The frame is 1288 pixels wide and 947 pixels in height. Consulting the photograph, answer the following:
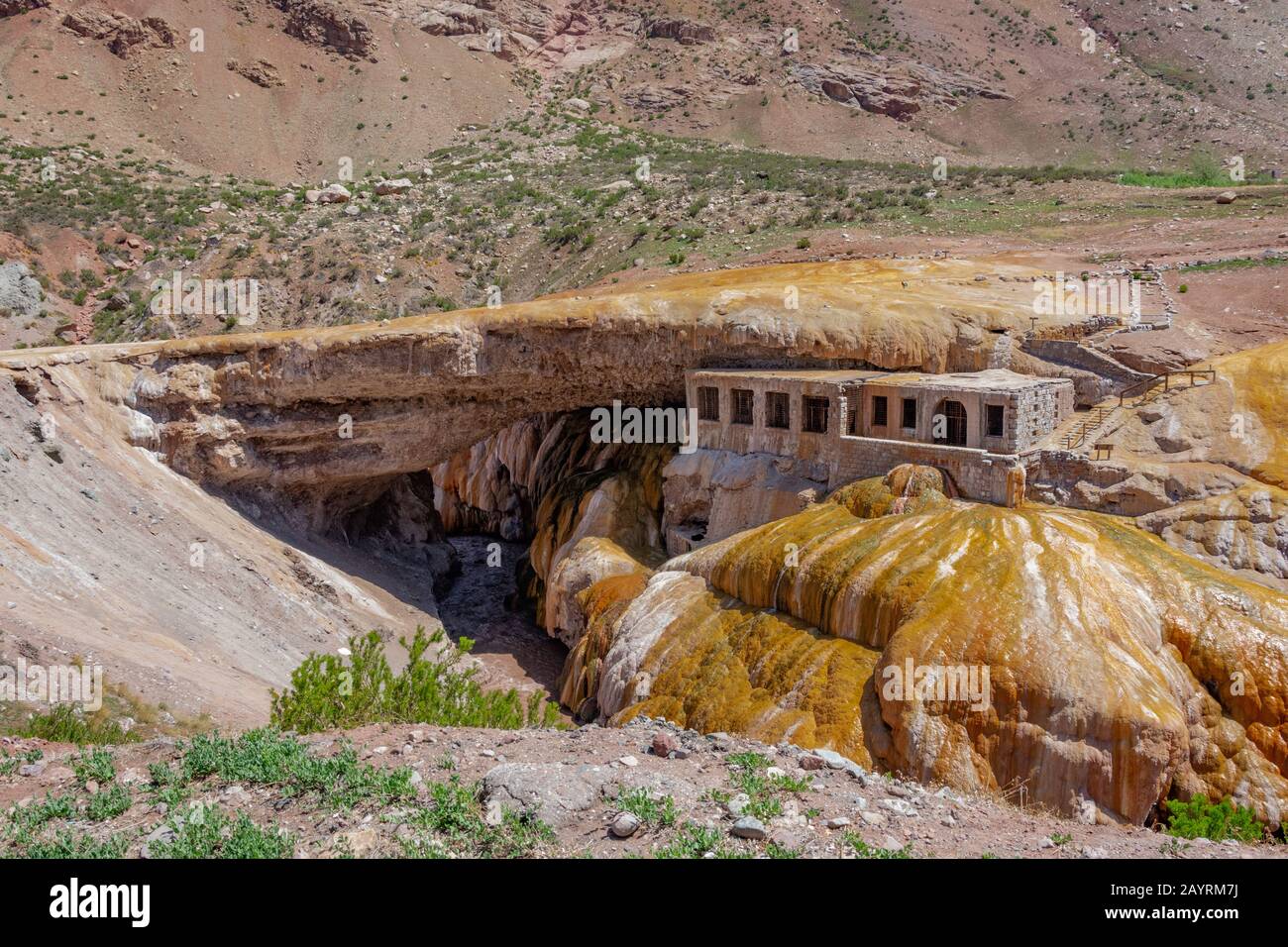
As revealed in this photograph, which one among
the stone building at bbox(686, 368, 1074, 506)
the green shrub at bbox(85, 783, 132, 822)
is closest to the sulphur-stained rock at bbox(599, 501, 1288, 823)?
the stone building at bbox(686, 368, 1074, 506)

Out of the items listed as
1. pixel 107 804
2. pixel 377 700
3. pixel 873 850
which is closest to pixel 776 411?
pixel 377 700

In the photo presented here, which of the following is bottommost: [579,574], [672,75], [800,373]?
[579,574]

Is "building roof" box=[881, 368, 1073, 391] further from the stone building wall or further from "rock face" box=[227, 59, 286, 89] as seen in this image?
"rock face" box=[227, 59, 286, 89]

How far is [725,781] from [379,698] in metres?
6.06

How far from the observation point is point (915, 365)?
2591cm

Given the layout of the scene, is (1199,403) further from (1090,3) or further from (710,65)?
(1090,3)

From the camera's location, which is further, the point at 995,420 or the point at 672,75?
the point at 672,75

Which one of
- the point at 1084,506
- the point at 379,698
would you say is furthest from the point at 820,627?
the point at 379,698

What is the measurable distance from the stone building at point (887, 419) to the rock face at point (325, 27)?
201 feet

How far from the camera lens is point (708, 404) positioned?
27031 mm

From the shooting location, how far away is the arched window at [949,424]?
22547 mm

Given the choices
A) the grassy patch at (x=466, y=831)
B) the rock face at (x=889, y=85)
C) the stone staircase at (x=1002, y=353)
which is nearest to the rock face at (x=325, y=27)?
the rock face at (x=889, y=85)

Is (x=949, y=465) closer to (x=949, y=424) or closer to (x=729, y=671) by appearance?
(x=949, y=424)

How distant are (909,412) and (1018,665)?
8612mm
